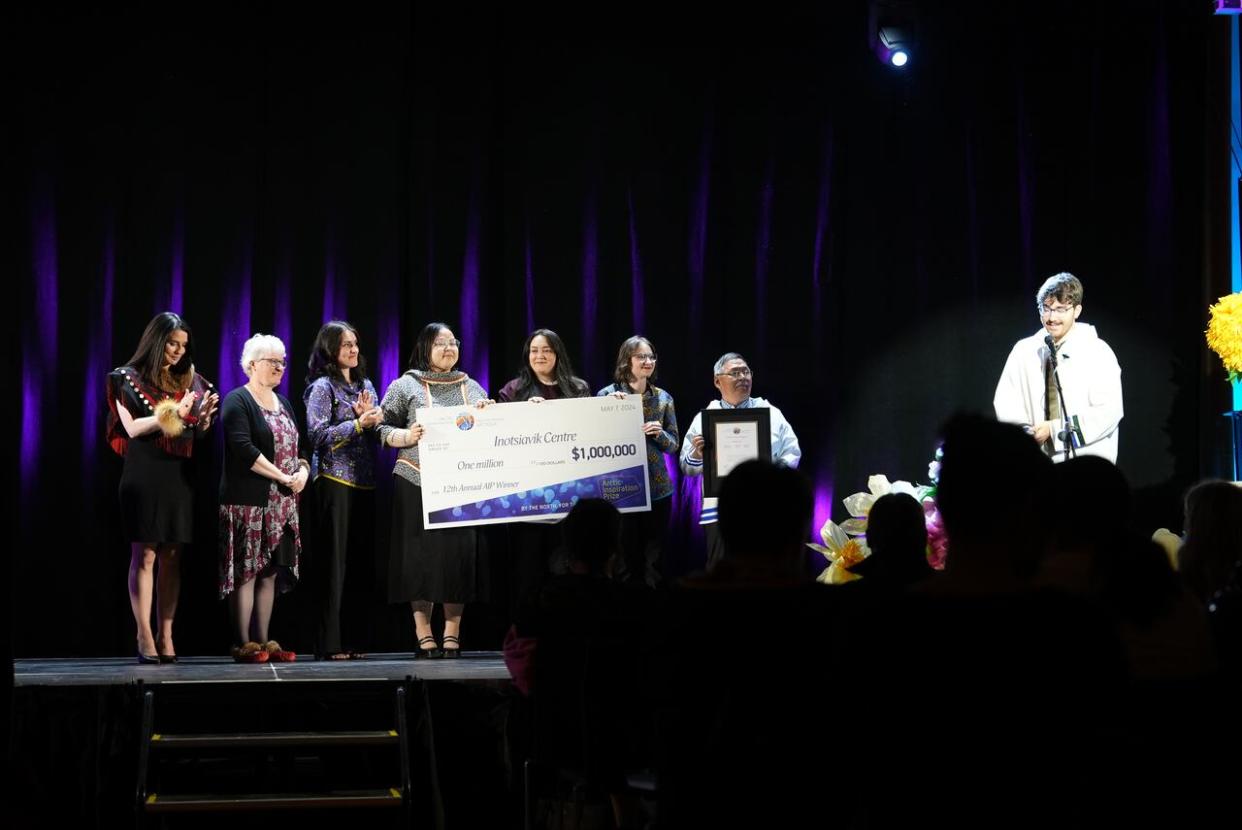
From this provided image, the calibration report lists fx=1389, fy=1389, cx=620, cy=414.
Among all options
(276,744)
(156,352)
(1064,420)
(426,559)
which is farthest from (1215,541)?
(156,352)

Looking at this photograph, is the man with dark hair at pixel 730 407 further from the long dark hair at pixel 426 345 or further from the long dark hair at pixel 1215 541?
the long dark hair at pixel 1215 541

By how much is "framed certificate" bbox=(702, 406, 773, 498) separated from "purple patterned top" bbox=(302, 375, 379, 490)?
5.81ft

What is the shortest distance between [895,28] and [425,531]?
387 cm

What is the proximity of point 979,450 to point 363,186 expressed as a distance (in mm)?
6096

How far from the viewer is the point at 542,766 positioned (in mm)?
3707

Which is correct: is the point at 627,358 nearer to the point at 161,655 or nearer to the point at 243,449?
the point at 243,449

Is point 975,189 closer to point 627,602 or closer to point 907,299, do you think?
point 907,299

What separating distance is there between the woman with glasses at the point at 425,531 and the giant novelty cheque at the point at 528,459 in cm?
9

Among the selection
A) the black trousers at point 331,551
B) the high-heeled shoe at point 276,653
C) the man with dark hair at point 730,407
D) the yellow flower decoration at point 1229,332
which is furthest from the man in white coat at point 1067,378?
the high-heeled shoe at point 276,653

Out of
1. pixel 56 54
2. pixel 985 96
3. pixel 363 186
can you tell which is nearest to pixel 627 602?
pixel 363 186

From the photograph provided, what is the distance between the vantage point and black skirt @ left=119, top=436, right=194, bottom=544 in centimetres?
630

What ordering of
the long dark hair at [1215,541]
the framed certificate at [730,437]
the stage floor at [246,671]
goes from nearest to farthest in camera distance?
the long dark hair at [1215,541], the stage floor at [246,671], the framed certificate at [730,437]

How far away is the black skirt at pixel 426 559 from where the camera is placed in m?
6.86

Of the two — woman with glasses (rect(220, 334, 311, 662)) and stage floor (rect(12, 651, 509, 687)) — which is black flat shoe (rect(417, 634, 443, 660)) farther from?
woman with glasses (rect(220, 334, 311, 662))
